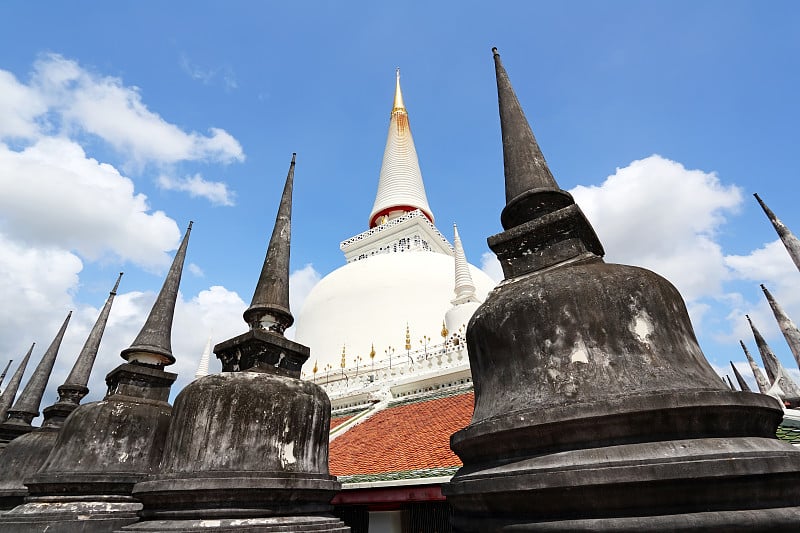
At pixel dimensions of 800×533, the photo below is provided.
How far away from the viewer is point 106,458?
585 cm

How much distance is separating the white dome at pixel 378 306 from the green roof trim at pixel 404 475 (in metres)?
11.5

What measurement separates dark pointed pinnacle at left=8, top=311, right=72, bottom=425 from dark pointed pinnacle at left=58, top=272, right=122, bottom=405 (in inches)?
123

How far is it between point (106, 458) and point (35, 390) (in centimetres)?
712

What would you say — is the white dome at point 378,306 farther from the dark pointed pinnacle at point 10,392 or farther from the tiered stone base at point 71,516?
the tiered stone base at point 71,516

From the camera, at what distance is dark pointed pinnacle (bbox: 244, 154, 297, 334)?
4910 millimetres

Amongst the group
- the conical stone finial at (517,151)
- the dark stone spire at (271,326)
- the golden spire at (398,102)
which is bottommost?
the dark stone spire at (271,326)

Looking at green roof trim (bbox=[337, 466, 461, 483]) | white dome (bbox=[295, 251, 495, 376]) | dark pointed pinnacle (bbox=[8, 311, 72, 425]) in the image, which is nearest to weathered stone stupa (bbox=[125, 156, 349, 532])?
green roof trim (bbox=[337, 466, 461, 483])

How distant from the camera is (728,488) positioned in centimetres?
199

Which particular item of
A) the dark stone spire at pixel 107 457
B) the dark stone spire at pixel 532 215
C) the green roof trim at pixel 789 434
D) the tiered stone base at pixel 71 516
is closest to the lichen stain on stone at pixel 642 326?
the dark stone spire at pixel 532 215

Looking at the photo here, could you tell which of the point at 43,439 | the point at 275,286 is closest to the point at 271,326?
the point at 275,286

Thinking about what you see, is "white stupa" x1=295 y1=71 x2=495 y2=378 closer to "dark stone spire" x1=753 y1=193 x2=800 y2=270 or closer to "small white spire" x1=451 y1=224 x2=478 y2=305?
"small white spire" x1=451 y1=224 x2=478 y2=305

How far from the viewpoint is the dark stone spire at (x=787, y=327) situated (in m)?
11.3

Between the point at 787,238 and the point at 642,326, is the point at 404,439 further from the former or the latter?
the point at 787,238

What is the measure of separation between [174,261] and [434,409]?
6.26m
